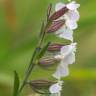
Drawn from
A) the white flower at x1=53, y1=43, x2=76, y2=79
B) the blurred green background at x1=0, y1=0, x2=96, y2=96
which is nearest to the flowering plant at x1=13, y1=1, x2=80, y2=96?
the white flower at x1=53, y1=43, x2=76, y2=79

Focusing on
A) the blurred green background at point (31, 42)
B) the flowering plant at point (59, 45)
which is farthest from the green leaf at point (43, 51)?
the blurred green background at point (31, 42)

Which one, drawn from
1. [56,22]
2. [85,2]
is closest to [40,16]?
[85,2]

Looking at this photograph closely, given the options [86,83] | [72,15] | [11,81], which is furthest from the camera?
[86,83]

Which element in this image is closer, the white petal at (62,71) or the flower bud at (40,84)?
the white petal at (62,71)

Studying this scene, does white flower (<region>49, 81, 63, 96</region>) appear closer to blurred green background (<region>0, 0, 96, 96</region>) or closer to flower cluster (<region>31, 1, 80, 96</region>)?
flower cluster (<region>31, 1, 80, 96</region>)

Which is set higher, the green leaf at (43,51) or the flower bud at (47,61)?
the green leaf at (43,51)

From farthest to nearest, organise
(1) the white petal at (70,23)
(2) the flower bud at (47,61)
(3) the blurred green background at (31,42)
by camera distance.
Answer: (3) the blurred green background at (31,42), (2) the flower bud at (47,61), (1) the white petal at (70,23)

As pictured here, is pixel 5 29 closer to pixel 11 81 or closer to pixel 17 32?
pixel 17 32

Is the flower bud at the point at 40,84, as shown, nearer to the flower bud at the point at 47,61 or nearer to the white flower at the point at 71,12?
the flower bud at the point at 47,61
